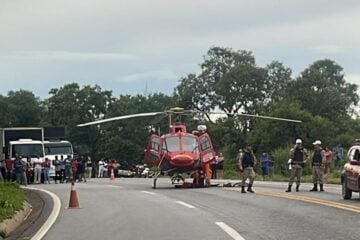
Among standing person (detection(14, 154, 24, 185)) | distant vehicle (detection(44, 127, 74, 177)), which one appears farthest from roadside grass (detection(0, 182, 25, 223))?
distant vehicle (detection(44, 127, 74, 177))

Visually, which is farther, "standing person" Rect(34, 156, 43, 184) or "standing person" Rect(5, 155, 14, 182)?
"standing person" Rect(34, 156, 43, 184)

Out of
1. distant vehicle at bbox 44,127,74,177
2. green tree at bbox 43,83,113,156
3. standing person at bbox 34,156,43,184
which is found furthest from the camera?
green tree at bbox 43,83,113,156

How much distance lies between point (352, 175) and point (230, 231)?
914 cm

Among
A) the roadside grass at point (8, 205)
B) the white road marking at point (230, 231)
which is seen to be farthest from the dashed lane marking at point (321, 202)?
the roadside grass at point (8, 205)

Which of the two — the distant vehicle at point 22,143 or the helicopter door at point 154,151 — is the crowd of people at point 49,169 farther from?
the helicopter door at point 154,151

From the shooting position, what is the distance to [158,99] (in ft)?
365

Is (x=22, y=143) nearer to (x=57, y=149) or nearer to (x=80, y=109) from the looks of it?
(x=57, y=149)

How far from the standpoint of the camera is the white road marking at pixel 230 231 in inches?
562

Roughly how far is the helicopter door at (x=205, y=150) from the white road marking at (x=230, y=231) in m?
18.9

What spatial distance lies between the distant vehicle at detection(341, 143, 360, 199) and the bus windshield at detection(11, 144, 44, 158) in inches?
1221

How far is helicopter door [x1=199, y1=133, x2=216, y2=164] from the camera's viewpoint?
117 ft

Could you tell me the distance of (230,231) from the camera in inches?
601

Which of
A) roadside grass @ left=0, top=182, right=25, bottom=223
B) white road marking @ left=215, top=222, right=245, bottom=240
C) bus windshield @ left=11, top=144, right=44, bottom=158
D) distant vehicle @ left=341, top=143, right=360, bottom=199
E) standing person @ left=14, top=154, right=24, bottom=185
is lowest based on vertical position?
white road marking @ left=215, top=222, right=245, bottom=240

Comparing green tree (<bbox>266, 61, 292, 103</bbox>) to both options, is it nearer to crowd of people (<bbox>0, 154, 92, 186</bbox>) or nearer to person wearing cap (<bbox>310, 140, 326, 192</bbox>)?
crowd of people (<bbox>0, 154, 92, 186</bbox>)
